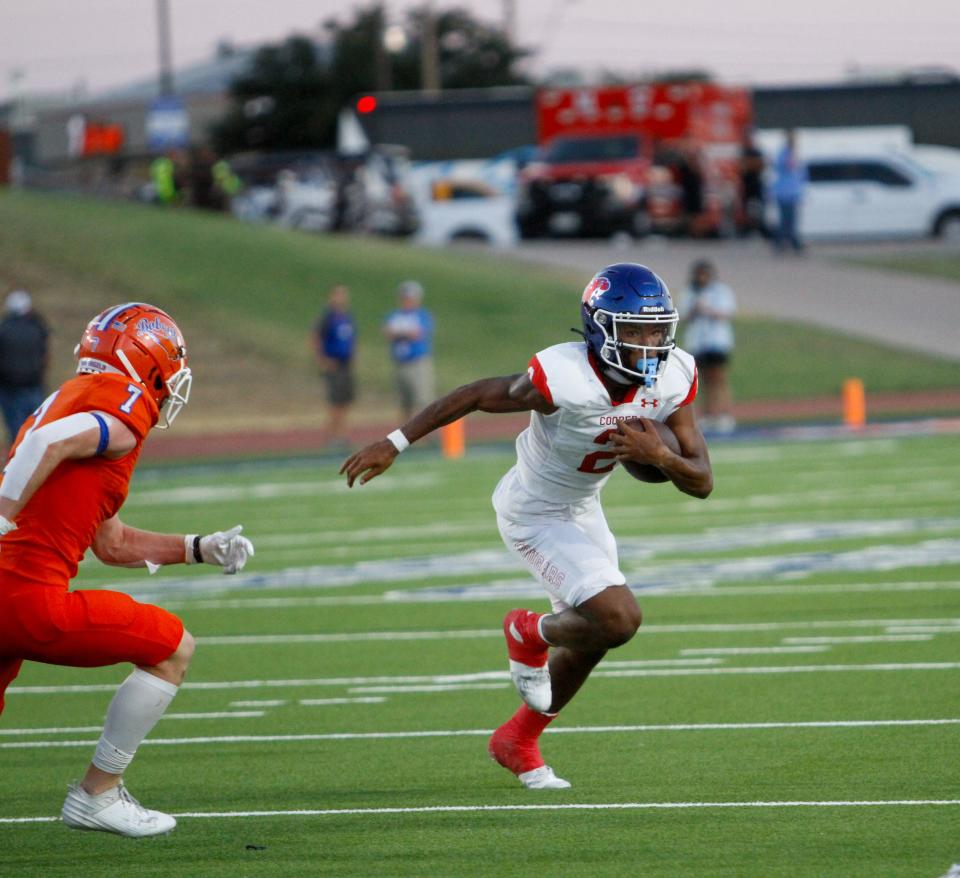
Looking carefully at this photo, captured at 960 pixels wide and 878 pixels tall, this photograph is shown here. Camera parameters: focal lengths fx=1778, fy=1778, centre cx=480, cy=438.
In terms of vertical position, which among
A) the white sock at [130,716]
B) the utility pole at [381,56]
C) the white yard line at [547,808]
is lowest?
the utility pole at [381,56]

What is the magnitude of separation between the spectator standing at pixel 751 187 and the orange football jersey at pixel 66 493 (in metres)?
33.0

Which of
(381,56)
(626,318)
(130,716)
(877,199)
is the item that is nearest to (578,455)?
(626,318)

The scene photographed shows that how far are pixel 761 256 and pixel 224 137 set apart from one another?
35254 mm

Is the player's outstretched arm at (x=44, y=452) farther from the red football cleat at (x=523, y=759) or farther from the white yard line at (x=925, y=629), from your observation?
the white yard line at (x=925, y=629)

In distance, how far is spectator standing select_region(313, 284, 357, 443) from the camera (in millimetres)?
22484

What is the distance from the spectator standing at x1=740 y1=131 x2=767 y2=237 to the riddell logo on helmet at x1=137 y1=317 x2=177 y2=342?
3263 cm

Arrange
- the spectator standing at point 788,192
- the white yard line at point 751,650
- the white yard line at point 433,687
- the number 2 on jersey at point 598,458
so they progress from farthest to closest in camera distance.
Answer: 1. the spectator standing at point 788,192
2. the white yard line at point 751,650
3. the white yard line at point 433,687
4. the number 2 on jersey at point 598,458

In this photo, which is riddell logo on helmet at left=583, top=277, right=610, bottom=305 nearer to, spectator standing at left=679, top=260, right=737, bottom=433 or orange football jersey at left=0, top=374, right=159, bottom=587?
orange football jersey at left=0, top=374, right=159, bottom=587

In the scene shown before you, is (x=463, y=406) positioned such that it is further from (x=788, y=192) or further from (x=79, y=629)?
(x=788, y=192)

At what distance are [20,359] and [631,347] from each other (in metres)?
12.6

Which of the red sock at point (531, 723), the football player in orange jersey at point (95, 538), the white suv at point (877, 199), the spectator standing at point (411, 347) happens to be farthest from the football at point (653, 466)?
the white suv at point (877, 199)

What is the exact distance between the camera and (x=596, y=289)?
263 inches

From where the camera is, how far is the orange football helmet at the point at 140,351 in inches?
236

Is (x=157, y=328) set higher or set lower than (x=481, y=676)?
higher
